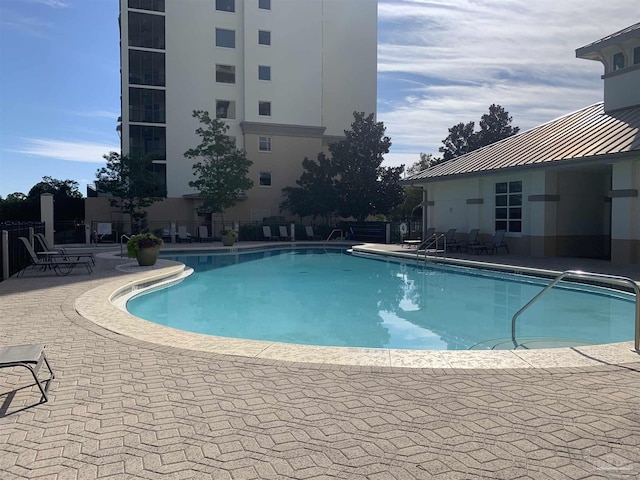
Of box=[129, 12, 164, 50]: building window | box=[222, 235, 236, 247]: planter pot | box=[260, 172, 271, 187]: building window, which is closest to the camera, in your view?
box=[222, 235, 236, 247]: planter pot

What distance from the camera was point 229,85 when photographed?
122ft

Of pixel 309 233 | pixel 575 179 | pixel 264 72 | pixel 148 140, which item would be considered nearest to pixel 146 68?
pixel 148 140

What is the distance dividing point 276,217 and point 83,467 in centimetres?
3233

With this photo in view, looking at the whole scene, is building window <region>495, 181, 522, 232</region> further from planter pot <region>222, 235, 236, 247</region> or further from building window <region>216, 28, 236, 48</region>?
building window <region>216, 28, 236, 48</region>

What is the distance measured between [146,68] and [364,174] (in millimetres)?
17334

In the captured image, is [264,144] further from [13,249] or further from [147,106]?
[13,249]

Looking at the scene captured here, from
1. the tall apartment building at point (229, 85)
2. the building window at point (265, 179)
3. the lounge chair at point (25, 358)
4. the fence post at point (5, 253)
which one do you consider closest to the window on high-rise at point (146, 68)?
the tall apartment building at point (229, 85)

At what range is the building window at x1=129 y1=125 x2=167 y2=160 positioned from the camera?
35.6 metres

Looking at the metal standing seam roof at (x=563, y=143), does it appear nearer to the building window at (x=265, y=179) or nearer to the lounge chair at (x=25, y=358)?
the lounge chair at (x=25, y=358)

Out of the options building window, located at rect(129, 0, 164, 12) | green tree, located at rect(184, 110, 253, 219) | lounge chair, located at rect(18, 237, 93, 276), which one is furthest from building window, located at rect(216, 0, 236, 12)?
lounge chair, located at rect(18, 237, 93, 276)

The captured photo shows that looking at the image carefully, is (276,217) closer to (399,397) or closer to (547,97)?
(547,97)

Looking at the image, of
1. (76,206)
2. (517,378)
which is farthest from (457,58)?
(76,206)

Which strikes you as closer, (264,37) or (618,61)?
(618,61)

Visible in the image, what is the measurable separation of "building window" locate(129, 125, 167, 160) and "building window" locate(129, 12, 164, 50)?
5838 mm
